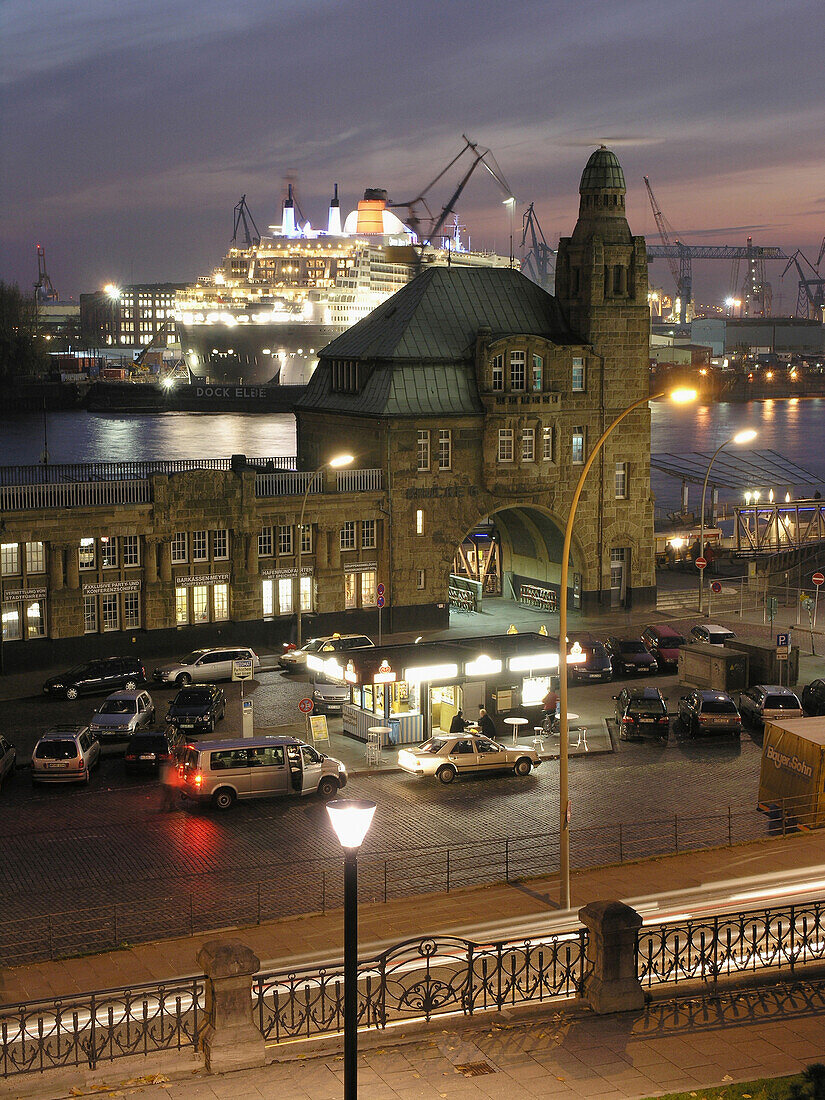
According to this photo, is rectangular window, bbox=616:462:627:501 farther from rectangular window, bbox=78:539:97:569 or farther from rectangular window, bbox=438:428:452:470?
rectangular window, bbox=78:539:97:569

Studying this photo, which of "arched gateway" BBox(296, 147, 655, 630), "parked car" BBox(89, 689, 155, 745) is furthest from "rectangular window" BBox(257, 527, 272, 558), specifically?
"parked car" BBox(89, 689, 155, 745)

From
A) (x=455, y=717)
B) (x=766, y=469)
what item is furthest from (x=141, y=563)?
(x=766, y=469)

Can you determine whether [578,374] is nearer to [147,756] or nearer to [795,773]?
[147,756]

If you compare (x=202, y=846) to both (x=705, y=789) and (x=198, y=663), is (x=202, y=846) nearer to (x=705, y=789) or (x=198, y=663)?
(x=705, y=789)

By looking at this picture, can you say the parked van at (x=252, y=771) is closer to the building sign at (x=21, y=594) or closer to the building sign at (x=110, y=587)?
the building sign at (x=21, y=594)

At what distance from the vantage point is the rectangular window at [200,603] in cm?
5325

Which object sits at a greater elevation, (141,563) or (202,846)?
(141,563)

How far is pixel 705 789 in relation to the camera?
117 ft

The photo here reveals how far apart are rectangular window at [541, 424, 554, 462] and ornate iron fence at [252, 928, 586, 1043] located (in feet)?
132

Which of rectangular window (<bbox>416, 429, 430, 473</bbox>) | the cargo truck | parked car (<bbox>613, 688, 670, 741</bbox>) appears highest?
rectangular window (<bbox>416, 429, 430, 473</bbox>)

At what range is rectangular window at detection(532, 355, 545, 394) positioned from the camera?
58.7m

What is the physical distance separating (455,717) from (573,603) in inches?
930

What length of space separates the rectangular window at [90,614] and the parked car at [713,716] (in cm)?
2255

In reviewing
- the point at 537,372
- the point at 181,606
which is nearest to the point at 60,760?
the point at 181,606
